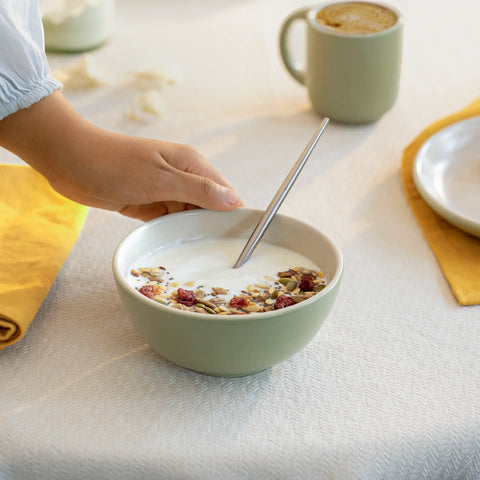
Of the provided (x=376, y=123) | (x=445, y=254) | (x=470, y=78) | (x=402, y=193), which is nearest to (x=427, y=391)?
(x=445, y=254)

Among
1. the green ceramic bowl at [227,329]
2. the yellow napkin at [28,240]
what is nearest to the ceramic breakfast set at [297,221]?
the green ceramic bowl at [227,329]

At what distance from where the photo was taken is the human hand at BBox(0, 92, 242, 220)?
77cm

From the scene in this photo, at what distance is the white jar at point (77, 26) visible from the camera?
1.31 meters

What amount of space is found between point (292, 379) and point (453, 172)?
43 centimetres

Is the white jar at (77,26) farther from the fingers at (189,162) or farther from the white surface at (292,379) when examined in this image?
the fingers at (189,162)

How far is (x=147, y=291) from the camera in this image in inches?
26.1

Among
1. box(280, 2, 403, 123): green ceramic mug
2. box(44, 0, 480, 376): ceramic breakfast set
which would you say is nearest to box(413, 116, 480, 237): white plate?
box(44, 0, 480, 376): ceramic breakfast set

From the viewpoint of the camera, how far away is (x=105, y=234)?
2.90 ft

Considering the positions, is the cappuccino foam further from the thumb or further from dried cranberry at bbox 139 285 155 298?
dried cranberry at bbox 139 285 155 298

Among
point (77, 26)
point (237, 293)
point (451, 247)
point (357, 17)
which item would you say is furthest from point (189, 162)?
point (77, 26)

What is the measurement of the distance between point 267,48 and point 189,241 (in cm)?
72

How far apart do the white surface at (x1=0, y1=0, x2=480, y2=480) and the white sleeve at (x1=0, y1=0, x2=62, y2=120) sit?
180 mm

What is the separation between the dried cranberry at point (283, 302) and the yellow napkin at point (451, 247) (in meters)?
0.20

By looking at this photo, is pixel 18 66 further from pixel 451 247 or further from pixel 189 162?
pixel 451 247
